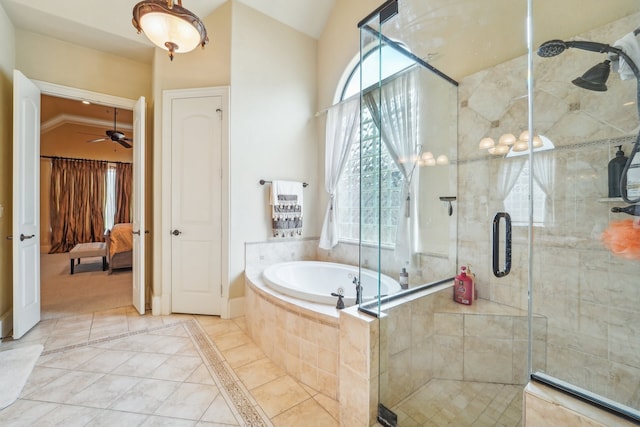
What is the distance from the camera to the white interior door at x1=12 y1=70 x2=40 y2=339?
2.30 m

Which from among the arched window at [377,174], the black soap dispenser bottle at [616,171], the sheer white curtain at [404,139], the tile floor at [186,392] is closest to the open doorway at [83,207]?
the tile floor at [186,392]

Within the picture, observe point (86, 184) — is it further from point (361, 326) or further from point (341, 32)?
point (361, 326)

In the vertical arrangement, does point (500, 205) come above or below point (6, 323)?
above

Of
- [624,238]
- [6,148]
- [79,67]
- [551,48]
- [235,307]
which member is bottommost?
[235,307]

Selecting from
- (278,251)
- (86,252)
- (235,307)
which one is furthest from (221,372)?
(86,252)

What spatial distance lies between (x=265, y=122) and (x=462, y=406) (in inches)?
118

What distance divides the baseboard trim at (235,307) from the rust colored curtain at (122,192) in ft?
21.1

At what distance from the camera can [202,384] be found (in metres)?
1.77

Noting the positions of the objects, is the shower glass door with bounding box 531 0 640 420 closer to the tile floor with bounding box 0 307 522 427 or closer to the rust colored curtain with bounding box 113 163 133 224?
the tile floor with bounding box 0 307 522 427

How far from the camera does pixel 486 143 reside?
1944 millimetres

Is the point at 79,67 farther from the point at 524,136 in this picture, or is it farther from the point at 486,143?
the point at 524,136

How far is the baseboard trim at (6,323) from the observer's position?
2.33 meters

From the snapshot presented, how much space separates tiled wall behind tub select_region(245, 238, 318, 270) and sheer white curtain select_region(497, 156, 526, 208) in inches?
82.6

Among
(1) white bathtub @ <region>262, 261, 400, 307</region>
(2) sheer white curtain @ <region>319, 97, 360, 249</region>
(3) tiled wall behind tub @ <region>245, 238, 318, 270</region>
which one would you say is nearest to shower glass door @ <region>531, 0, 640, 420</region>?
(1) white bathtub @ <region>262, 261, 400, 307</region>
